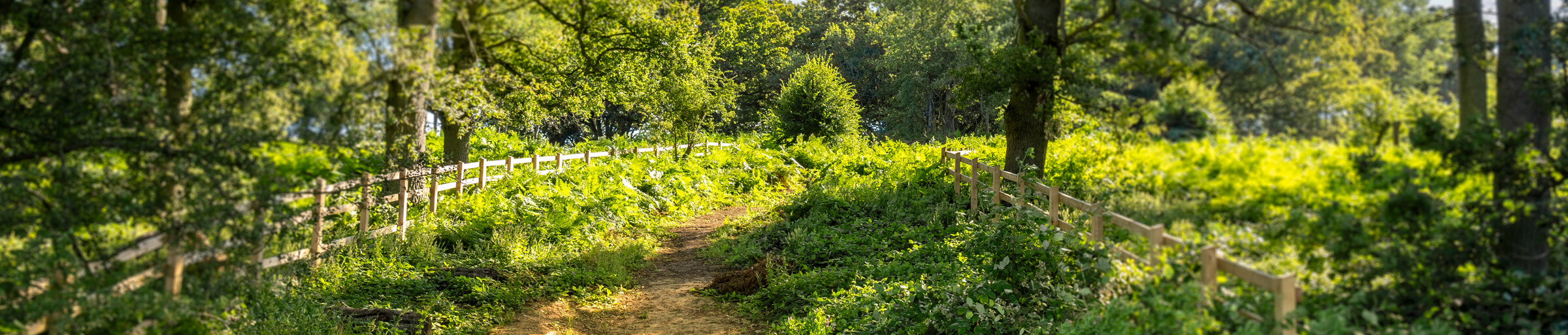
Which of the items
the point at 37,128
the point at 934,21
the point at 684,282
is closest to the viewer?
the point at 37,128

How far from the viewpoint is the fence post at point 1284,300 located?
3.52 metres

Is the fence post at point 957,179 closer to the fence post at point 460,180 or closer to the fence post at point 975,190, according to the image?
the fence post at point 975,190

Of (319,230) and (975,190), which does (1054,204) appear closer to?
(975,190)

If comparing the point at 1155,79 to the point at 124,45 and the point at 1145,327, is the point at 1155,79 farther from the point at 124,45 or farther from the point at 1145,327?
the point at 124,45

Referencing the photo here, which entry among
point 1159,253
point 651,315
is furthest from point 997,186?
point 1159,253

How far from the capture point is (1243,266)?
12.1 feet

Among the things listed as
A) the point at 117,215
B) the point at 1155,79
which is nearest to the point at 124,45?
the point at 117,215

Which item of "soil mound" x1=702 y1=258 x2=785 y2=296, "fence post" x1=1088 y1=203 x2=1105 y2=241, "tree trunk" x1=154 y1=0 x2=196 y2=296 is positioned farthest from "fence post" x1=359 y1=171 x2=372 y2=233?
"fence post" x1=1088 y1=203 x2=1105 y2=241

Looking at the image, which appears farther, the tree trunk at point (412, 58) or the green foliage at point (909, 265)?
the green foliage at point (909, 265)

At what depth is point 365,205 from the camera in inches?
344

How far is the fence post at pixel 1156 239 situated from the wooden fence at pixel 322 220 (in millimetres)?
4143

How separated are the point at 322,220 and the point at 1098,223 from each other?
6.31 metres

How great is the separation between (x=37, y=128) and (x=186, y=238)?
26.4 inches

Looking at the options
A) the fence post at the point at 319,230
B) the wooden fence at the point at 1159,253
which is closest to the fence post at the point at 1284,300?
the wooden fence at the point at 1159,253
